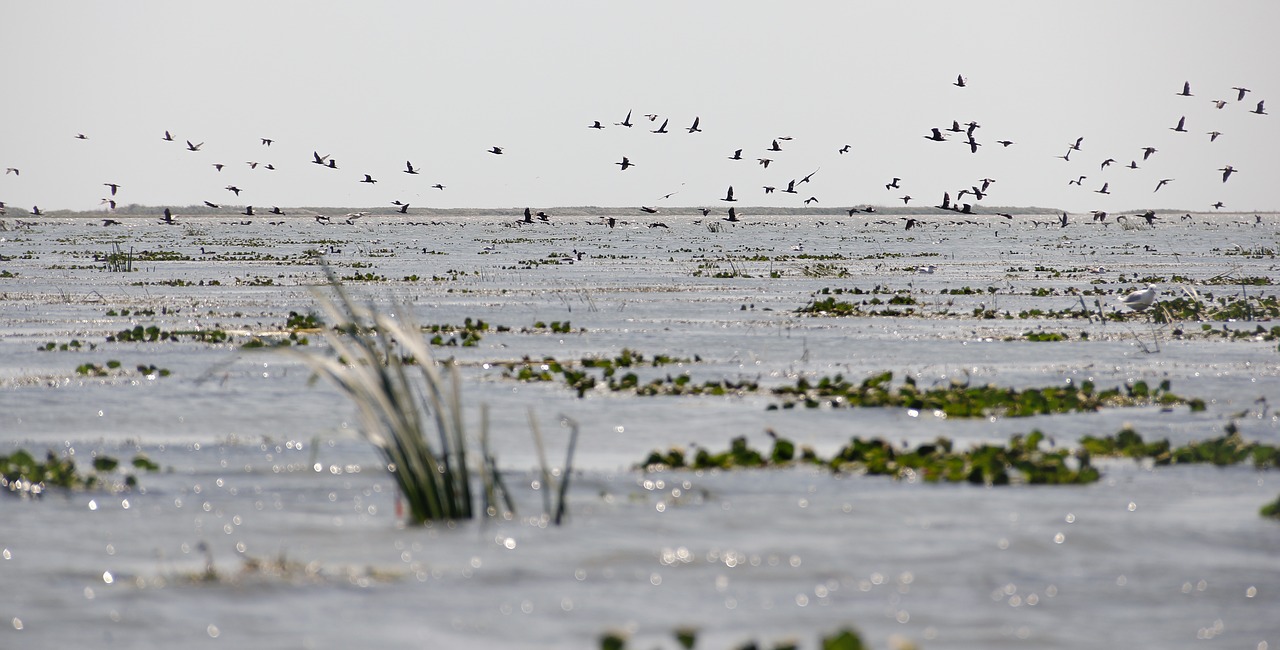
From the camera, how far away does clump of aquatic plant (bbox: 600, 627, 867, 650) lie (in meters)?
7.88

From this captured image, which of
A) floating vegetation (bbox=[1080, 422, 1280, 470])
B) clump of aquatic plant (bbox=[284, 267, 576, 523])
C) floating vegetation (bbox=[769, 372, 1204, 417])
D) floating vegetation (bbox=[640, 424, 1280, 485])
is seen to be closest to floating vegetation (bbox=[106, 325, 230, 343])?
floating vegetation (bbox=[769, 372, 1204, 417])

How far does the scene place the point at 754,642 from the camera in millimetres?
8016

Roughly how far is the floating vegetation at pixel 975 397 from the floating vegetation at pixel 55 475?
7.76 meters

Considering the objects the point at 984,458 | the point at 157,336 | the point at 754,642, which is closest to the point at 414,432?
the point at 754,642

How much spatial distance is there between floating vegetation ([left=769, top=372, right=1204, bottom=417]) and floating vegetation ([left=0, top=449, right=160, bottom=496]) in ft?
25.5

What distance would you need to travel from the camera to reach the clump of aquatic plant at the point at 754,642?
788cm

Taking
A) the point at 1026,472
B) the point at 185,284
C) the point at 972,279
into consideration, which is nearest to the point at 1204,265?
the point at 972,279

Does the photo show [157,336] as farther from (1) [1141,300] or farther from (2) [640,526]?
(1) [1141,300]

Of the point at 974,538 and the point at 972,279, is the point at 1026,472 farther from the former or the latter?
the point at 972,279

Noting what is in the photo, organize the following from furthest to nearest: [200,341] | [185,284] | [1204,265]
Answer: [1204,265], [185,284], [200,341]

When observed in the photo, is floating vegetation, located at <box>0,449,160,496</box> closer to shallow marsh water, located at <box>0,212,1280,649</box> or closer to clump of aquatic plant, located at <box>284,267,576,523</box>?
shallow marsh water, located at <box>0,212,1280,649</box>

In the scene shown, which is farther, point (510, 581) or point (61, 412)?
point (61, 412)

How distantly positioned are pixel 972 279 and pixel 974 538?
39.6m

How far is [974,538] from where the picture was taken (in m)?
11.1
